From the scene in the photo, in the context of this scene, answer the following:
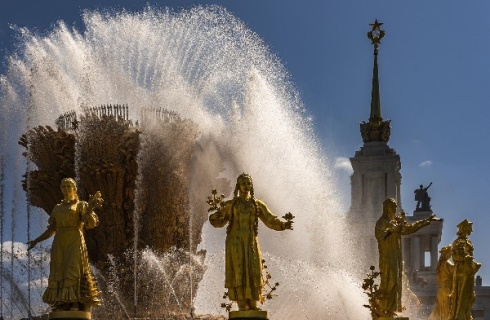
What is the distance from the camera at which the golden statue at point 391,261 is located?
1562 cm

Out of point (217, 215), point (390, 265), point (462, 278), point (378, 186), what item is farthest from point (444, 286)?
point (378, 186)

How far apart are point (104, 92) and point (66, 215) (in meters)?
7.77

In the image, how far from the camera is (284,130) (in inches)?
1013

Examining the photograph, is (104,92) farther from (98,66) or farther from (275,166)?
(275,166)

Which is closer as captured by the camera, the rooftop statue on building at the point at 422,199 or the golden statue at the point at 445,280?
the golden statue at the point at 445,280

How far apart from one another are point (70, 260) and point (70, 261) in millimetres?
16

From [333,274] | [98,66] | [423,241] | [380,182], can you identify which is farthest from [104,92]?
[423,241]

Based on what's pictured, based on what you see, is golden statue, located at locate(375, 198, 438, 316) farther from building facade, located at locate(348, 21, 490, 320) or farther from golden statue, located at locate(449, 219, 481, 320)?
building facade, located at locate(348, 21, 490, 320)

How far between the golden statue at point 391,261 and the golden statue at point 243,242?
2323 millimetres

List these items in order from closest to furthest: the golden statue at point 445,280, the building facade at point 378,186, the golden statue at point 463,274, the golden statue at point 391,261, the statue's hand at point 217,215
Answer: the statue's hand at point 217,215 < the golden statue at point 391,261 < the golden statue at point 463,274 < the golden statue at point 445,280 < the building facade at point 378,186

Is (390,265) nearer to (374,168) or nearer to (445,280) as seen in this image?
(445,280)

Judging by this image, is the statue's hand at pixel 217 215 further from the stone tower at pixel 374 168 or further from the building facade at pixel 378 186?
the stone tower at pixel 374 168

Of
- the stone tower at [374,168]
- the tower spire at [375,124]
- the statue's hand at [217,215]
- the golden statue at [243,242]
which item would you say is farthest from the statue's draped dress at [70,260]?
the tower spire at [375,124]

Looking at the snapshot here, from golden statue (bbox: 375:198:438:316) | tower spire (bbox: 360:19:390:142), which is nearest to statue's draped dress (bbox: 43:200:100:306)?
golden statue (bbox: 375:198:438:316)
